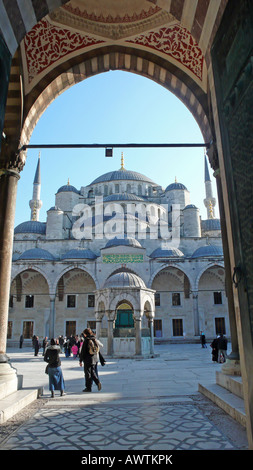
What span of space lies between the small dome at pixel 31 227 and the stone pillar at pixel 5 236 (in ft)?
84.9

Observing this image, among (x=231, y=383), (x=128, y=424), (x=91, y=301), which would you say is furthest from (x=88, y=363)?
(x=91, y=301)

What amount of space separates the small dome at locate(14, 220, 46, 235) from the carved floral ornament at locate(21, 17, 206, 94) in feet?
84.5

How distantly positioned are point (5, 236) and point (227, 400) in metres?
3.55

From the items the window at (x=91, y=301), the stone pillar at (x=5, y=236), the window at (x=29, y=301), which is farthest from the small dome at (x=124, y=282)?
the window at (x=29, y=301)

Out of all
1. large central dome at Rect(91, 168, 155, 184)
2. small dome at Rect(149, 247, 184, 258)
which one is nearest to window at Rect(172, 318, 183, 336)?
small dome at Rect(149, 247, 184, 258)

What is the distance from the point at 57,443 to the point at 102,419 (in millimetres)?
836

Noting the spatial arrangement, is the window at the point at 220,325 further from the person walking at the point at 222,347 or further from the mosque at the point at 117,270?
the person walking at the point at 222,347

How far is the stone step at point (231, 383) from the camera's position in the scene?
3676 mm

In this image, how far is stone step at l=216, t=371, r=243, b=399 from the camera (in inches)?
145

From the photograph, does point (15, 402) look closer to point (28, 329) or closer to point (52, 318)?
point (52, 318)

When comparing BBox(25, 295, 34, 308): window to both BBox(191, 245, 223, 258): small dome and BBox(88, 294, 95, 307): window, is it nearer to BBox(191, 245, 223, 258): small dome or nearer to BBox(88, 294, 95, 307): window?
BBox(88, 294, 95, 307): window

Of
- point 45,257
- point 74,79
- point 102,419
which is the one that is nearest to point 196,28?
point 74,79

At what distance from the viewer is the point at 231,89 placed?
234 centimetres
